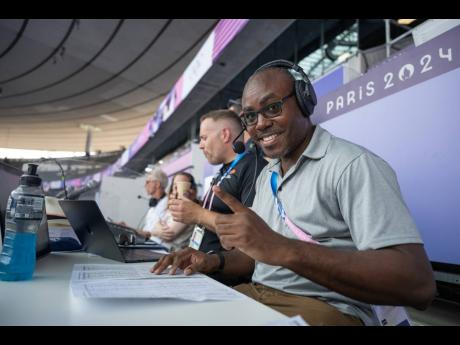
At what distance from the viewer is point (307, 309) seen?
28.0 inches

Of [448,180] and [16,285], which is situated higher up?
[448,180]

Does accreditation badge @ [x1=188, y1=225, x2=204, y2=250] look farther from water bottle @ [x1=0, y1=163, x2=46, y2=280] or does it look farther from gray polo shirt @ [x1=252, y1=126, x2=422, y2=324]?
water bottle @ [x1=0, y1=163, x2=46, y2=280]

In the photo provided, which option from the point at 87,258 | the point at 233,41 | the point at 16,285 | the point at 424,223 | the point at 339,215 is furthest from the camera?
the point at 233,41

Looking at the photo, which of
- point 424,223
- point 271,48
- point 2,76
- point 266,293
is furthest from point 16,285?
point 2,76

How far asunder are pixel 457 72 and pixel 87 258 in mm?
1590

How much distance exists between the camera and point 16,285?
26.4 inches

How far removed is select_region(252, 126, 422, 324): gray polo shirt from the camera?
0.65 metres

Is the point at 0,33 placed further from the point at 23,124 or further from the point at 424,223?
the point at 424,223

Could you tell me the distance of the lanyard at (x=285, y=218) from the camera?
810 millimetres

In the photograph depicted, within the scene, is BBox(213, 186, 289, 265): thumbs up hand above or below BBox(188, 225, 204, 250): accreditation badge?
above

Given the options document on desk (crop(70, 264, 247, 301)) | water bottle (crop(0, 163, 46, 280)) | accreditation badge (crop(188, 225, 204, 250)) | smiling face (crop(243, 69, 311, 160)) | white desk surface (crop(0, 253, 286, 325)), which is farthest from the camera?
accreditation badge (crop(188, 225, 204, 250))

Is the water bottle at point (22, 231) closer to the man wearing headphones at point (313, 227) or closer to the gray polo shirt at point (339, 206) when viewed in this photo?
the man wearing headphones at point (313, 227)

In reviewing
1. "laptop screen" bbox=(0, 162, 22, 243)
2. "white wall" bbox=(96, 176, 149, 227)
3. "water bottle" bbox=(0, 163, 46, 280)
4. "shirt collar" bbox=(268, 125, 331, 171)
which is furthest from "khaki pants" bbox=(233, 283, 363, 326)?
"white wall" bbox=(96, 176, 149, 227)

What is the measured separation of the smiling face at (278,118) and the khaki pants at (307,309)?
432 millimetres
